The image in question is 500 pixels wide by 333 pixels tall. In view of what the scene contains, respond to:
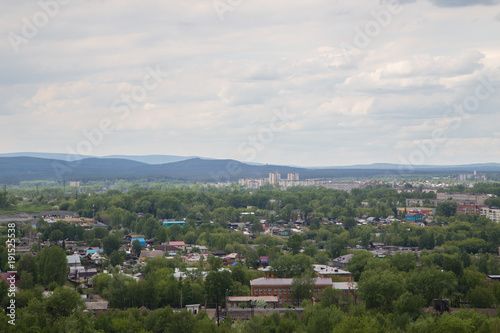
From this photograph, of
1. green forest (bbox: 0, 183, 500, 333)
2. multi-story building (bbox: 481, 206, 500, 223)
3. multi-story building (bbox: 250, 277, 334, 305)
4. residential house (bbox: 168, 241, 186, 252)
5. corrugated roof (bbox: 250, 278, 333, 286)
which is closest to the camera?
green forest (bbox: 0, 183, 500, 333)

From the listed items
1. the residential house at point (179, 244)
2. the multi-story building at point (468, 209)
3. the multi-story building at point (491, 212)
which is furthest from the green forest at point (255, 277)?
the multi-story building at point (491, 212)

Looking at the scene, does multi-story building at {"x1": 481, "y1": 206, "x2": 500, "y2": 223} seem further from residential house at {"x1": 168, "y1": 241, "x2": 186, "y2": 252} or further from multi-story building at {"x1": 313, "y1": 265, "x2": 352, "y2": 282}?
multi-story building at {"x1": 313, "y1": 265, "x2": 352, "y2": 282}

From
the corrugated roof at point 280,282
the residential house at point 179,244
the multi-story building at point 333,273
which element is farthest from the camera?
the residential house at point 179,244

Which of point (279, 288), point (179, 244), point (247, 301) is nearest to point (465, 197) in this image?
point (179, 244)

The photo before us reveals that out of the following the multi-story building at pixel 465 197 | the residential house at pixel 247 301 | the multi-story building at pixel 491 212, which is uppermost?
the multi-story building at pixel 465 197

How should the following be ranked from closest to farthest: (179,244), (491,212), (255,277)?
1. (255,277)
2. (179,244)
3. (491,212)

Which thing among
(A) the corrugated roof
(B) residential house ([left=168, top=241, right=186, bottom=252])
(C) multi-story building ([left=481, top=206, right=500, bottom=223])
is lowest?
(B) residential house ([left=168, top=241, right=186, bottom=252])

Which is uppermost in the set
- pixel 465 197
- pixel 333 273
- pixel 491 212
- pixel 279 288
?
pixel 465 197

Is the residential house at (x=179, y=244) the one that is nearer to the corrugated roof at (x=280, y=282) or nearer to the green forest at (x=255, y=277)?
the green forest at (x=255, y=277)

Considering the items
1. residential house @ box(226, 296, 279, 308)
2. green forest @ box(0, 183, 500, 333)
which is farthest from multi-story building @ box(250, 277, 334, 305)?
residential house @ box(226, 296, 279, 308)

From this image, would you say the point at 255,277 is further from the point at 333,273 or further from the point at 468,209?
the point at 468,209

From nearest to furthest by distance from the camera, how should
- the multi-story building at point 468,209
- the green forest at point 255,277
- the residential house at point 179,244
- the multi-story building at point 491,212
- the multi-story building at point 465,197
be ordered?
the green forest at point 255,277 < the residential house at point 179,244 < the multi-story building at point 491,212 < the multi-story building at point 468,209 < the multi-story building at point 465,197

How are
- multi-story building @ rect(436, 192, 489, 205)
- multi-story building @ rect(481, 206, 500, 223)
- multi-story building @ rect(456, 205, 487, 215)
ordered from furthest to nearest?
multi-story building @ rect(436, 192, 489, 205)
multi-story building @ rect(456, 205, 487, 215)
multi-story building @ rect(481, 206, 500, 223)
